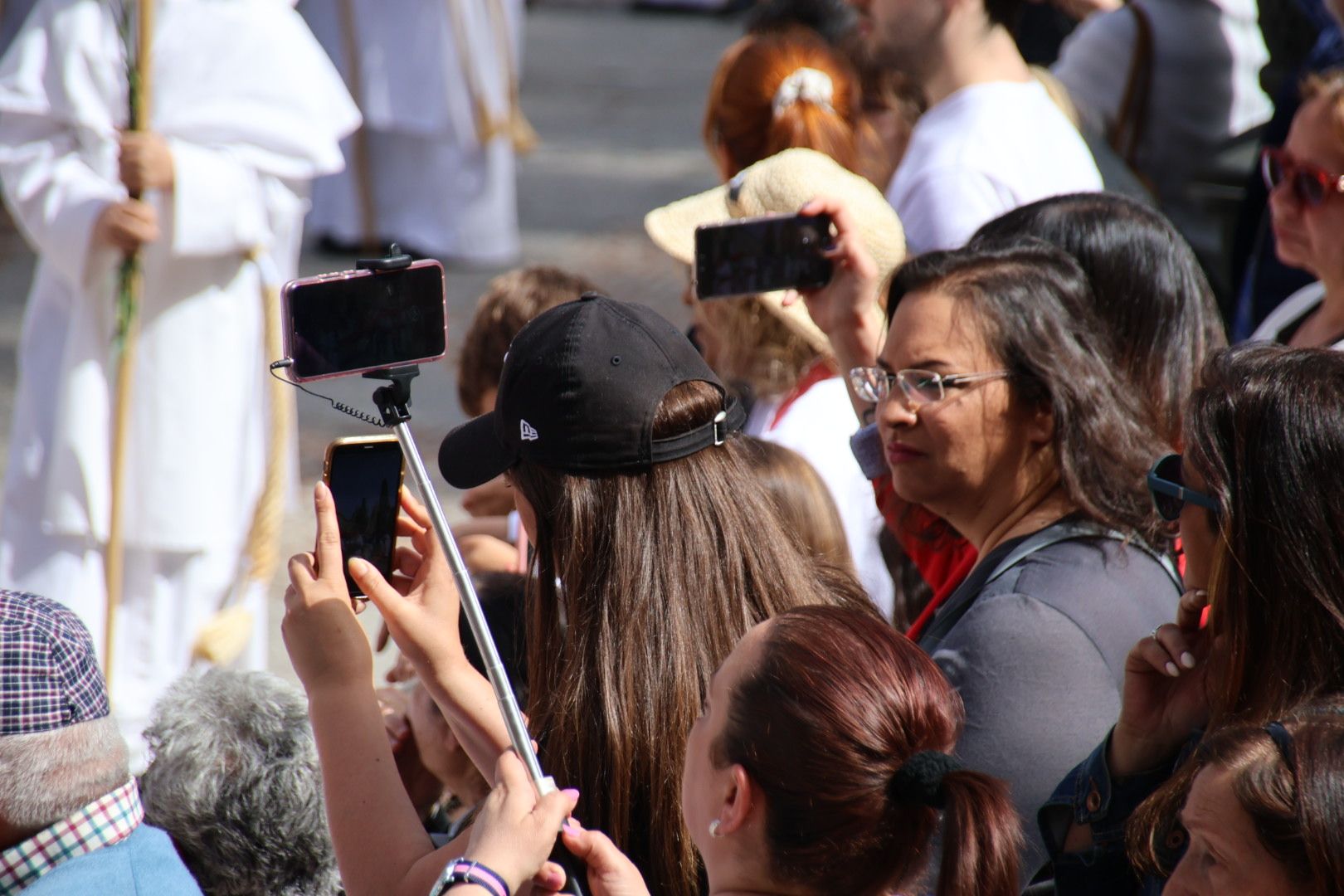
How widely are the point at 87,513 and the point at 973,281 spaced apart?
8.99ft

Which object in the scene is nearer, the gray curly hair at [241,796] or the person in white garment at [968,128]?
the gray curly hair at [241,796]

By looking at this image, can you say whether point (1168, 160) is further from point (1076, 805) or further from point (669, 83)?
point (669, 83)

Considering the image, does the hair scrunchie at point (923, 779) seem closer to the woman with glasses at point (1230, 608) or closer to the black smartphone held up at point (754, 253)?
the woman with glasses at point (1230, 608)

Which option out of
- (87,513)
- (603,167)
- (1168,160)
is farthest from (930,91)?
(603,167)

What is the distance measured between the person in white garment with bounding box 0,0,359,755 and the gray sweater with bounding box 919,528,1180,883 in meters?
2.68

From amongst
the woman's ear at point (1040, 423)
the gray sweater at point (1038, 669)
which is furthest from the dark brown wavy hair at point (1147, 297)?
the gray sweater at point (1038, 669)

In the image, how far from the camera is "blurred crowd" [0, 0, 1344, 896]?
1593mm

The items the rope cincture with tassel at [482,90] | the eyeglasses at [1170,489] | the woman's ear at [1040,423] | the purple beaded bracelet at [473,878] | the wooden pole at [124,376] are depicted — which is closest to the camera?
the purple beaded bracelet at [473,878]

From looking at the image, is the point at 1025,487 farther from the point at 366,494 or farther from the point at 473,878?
the point at 473,878

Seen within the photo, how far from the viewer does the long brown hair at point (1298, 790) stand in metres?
1.38

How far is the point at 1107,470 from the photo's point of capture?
2258mm

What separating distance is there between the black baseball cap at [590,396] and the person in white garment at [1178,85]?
10.7ft

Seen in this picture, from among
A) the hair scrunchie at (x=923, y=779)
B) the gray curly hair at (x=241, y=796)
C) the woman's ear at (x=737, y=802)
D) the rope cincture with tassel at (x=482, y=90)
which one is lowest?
the gray curly hair at (x=241, y=796)

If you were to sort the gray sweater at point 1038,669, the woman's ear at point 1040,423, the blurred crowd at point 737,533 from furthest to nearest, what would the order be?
the woman's ear at point 1040,423, the gray sweater at point 1038,669, the blurred crowd at point 737,533
